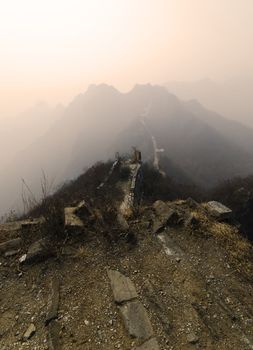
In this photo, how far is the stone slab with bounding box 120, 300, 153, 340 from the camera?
6.62 m

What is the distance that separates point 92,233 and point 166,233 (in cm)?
277

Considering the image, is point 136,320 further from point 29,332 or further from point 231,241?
point 231,241

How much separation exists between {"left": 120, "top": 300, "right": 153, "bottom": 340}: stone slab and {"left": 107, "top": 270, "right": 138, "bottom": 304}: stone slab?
0.71ft

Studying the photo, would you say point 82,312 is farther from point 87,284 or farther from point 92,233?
point 92,233

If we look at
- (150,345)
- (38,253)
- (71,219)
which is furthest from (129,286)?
(71,219)

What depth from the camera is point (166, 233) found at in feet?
35.3

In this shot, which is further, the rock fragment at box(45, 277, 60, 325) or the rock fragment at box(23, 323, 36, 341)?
the rock fragment at box(45, 277, 60, 325)

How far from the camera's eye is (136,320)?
22.9ft

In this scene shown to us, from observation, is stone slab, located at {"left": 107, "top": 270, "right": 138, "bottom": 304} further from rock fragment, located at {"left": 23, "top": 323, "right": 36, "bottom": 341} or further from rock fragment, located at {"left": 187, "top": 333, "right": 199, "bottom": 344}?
rock fragment, located at {"left": 23, "top": 323, "right": 36, "bottom": 341}

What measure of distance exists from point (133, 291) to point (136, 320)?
3.32 ft

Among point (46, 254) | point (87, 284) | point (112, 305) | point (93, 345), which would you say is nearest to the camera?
point (93, 345)

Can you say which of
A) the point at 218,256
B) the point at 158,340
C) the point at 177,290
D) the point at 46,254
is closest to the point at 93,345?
the point at 158,340

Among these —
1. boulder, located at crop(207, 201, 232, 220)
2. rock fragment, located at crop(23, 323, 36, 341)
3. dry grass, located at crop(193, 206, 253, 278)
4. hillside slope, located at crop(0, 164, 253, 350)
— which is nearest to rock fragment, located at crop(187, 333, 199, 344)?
hillside slope, located at crop(0, 164, 253, 350)

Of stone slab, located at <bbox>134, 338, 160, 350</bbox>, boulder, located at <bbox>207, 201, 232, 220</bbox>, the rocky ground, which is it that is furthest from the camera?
boulder, located at <bbox>207, 201, 232, 220</bbox>
